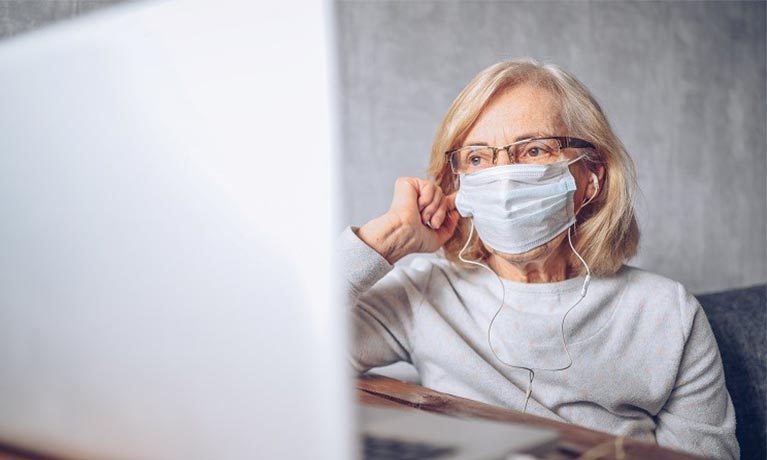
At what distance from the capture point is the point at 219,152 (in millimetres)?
483

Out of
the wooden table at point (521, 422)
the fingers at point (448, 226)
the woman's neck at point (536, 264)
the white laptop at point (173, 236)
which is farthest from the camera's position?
the fingers at point (448, 226)

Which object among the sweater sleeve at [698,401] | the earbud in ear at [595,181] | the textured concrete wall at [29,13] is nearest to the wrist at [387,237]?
the earbud in ear at [595,181]

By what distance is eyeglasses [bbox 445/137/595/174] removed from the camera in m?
1.28

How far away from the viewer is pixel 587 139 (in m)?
1.34

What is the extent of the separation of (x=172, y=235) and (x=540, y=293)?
0.93 metres

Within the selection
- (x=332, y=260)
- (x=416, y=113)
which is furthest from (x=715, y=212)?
(x=332, y=260)

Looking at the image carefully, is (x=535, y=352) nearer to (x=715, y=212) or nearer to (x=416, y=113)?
(x=416, y=113)

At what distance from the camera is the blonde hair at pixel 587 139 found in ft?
4.33

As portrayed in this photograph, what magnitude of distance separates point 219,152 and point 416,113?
151cm

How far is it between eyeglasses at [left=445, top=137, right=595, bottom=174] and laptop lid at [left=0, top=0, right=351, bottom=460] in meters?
0.85

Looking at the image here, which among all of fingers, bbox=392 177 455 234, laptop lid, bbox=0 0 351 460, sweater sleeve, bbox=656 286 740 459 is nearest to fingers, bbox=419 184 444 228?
fingers, bbox=392 177 455 234

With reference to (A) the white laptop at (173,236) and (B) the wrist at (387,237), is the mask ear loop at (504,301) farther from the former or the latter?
(A) the white laptop at (173,236)

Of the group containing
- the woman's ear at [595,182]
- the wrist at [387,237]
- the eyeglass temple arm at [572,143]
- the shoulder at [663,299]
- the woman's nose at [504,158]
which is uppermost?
the eyeglass temple arm at [572,143]

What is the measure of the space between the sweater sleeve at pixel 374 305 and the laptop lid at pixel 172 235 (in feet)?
2.33
